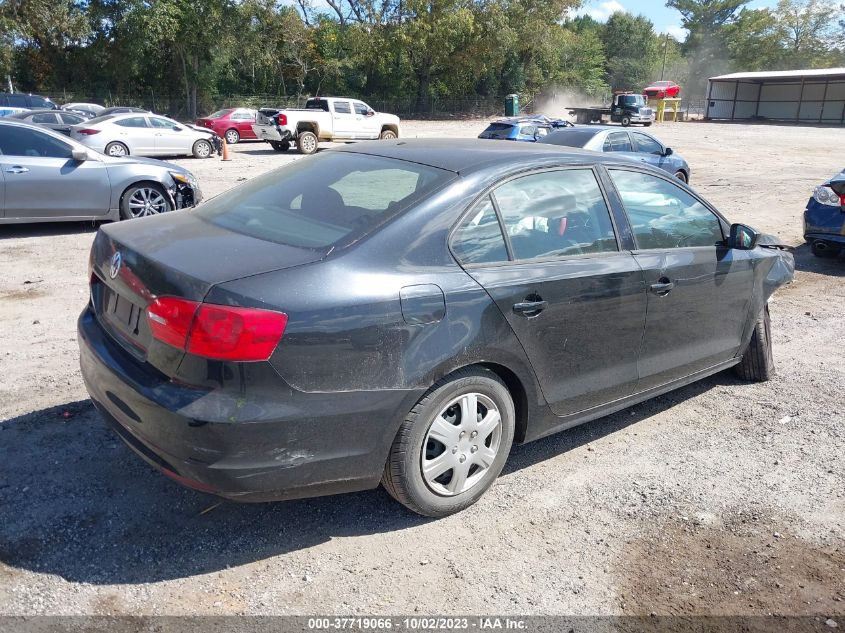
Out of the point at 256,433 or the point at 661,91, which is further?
the point at 661,91

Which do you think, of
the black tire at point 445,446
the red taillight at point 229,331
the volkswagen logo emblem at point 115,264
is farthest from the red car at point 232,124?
the red taillight at point 229,331

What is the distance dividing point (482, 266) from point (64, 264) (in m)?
6.45

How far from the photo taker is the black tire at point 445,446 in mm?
3139

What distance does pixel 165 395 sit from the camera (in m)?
2.82

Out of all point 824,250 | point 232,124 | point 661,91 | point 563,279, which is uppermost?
point 661,91

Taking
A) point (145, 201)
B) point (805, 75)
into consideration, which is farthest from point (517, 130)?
point (805, 75)

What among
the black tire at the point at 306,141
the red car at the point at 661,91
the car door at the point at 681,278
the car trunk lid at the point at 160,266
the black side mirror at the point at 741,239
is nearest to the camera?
the car trunk lid at the point at 160,266

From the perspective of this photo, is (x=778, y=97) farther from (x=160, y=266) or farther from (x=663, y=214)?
(x=160, y=266)

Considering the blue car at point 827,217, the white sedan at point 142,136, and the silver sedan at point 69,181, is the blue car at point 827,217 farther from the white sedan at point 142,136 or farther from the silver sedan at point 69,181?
the white sedan at point 142,136

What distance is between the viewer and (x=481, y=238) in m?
3.41

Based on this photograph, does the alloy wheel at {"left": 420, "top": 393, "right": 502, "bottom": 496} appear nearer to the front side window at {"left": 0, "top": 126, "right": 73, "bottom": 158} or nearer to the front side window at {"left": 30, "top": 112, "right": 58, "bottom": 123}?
the front side window at {"left": 0, "top": 126, "right": 73, "bottom": 158}

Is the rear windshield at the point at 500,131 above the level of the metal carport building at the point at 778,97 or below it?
below

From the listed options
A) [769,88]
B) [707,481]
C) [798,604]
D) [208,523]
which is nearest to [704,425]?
[707,481]

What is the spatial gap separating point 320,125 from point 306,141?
1.29 meters
